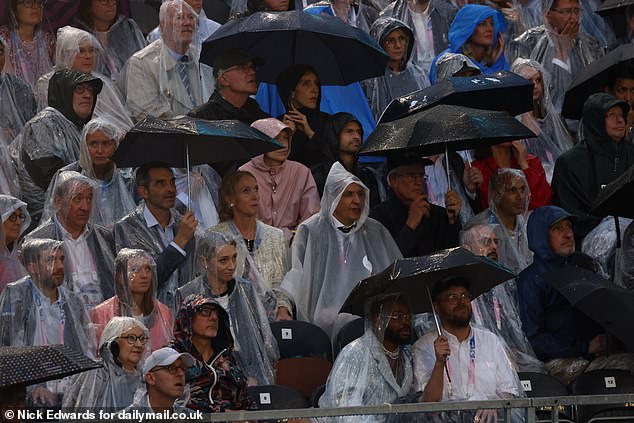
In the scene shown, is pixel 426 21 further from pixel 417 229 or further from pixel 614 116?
pixel 417 229

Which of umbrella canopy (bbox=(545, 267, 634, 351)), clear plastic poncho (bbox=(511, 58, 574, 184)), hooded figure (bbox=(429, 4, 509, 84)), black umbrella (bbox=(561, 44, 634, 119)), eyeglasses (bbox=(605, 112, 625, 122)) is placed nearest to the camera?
umbrella canopy (bbox=(545, 267, 634, 351))

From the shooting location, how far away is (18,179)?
1278 centimetres

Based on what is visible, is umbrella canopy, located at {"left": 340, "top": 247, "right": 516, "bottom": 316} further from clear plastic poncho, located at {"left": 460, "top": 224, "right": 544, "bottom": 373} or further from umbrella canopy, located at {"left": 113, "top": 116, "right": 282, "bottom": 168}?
umbrella canopy, located at {"left": 113, "top": 116, "right": 282, "bottom": 168}

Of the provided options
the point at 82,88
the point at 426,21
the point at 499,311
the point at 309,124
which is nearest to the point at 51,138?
the point at 82,88

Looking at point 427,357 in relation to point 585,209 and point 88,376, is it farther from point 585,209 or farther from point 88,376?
point 585,209

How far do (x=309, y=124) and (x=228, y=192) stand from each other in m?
1.76

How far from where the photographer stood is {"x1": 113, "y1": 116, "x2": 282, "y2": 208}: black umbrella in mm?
11766

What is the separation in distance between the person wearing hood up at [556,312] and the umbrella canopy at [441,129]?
675 millimetres

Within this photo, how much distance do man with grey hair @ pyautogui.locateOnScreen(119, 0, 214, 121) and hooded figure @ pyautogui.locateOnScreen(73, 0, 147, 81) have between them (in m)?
0.38

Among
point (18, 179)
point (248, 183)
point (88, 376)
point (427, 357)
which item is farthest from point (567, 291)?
point (18, 179)

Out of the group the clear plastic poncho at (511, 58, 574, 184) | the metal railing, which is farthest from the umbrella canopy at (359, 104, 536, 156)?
the metal railing

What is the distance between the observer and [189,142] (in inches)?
477

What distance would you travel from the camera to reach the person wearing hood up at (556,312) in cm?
1145

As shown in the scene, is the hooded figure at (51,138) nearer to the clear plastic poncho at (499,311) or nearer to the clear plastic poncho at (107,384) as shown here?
the clear plastic poncho at (107,384)
